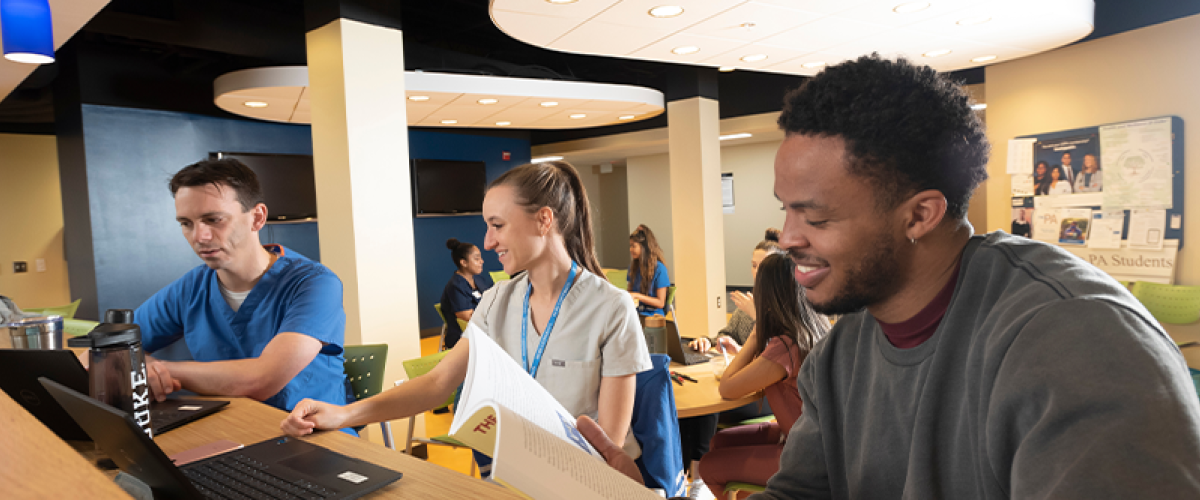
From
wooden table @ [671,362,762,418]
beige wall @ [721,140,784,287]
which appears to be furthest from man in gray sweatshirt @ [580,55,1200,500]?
beige wall @ [721,140,784,287]

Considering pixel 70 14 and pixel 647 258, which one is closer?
pixel 70 14

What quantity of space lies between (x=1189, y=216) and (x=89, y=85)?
9.30m

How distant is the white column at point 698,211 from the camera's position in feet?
23.0

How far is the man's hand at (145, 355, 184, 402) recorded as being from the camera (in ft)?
5.69

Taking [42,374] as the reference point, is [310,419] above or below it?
below

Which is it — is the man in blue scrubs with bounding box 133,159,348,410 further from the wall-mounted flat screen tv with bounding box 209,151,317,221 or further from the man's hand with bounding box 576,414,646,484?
the wall-mounted flat screen tv with bounding box 209,151,317,221

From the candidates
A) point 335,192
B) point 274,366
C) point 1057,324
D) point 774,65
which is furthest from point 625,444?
point 774,65

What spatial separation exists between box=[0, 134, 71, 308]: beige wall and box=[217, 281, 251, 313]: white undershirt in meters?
7.73

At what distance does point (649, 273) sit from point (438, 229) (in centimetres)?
386

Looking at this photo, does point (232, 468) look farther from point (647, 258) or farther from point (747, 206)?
point (747, 206)

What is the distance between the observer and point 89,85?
5.82m

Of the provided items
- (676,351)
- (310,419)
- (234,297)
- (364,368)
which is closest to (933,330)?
(310,419)

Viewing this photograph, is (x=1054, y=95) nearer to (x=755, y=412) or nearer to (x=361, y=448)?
(x=755, y=412)

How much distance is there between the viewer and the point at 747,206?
1157 cm
